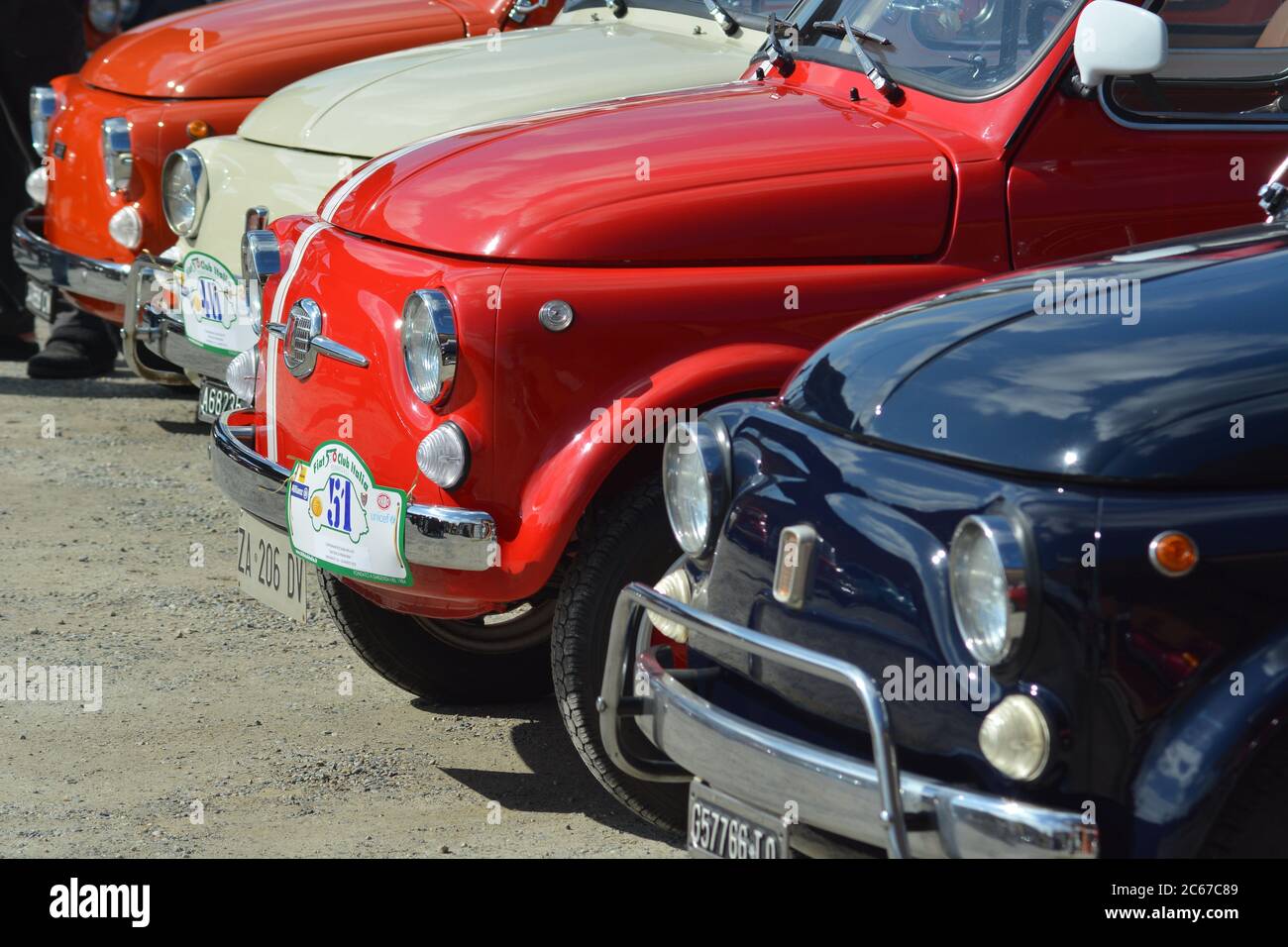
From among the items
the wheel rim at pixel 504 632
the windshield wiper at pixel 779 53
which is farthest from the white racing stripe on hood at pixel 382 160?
the wheel rim at pixel 504 632

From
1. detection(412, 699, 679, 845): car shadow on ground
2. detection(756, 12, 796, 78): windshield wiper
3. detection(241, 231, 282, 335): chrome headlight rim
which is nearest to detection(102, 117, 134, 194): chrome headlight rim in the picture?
detection(241, 231, 282, 335): chrome headlight rim

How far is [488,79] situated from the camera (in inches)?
211

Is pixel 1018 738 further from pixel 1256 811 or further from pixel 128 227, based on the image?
pixel 128 227

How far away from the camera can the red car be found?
3270 millimetres

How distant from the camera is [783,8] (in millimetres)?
5480

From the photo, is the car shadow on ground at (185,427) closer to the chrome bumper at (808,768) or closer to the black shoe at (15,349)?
the black shoe at (15,349)

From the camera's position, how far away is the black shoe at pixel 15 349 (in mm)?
8195

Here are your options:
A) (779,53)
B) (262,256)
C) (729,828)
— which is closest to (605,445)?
(729,828)

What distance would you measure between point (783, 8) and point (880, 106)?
167 cm

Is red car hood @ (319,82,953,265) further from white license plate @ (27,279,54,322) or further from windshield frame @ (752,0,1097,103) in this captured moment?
white license plate @ (27,279,54,322)

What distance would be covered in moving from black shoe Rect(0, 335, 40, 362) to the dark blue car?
619 cm

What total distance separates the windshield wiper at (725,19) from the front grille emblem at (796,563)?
3.21 m

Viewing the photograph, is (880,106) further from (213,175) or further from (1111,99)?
(213,175)
